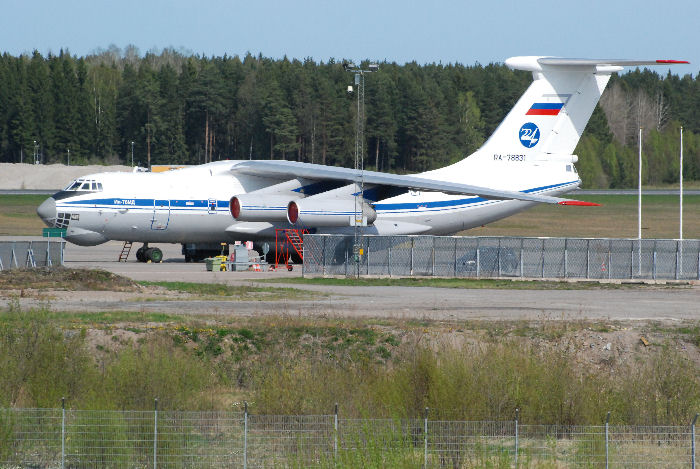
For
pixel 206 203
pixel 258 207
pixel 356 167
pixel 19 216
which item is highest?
pixel 356 167

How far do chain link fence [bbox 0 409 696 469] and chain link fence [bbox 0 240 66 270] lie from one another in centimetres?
1859

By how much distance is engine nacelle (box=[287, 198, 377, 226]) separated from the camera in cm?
3534

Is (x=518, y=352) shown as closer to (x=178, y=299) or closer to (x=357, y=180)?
(x=178, y=299)

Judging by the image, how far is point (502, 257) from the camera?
33.1 meters

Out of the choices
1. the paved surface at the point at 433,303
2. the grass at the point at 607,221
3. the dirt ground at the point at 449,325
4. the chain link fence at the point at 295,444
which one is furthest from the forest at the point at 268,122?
the chain link fence at the point at 295,444

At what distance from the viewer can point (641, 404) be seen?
48.3 ft

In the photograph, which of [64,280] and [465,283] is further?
[465,283]

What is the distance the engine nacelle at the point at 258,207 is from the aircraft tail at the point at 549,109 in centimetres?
893

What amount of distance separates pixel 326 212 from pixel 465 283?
6.53 meters

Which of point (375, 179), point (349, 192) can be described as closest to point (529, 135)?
point (375, 179)

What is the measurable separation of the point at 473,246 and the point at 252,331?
48.8ft

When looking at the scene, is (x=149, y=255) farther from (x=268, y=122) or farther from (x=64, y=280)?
(x=268, y=122)

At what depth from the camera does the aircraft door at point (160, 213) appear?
1394 inches

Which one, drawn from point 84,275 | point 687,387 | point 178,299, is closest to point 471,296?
point 178,299
